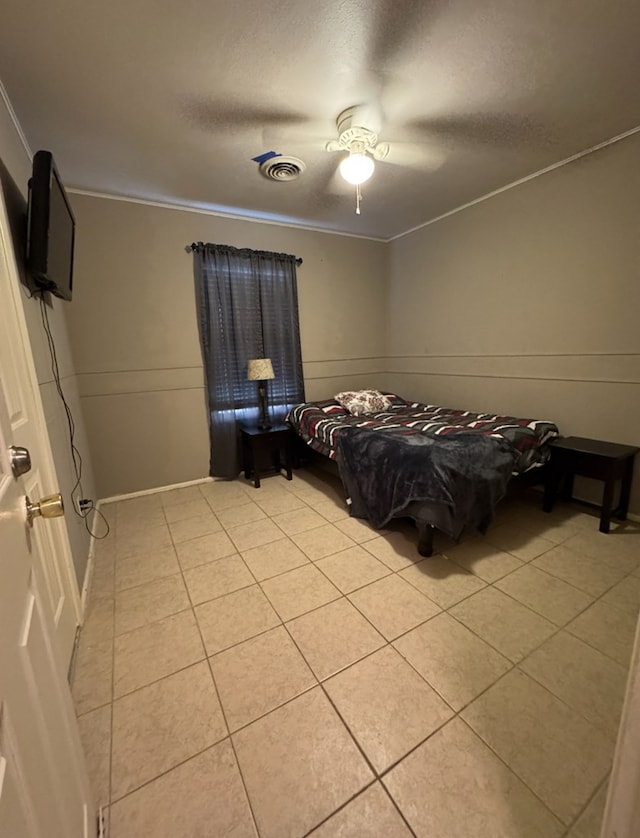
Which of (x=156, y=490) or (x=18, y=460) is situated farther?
(x=156, y=490)

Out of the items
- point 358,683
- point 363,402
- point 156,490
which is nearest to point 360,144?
point 363,402

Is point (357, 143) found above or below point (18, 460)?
Answer: above

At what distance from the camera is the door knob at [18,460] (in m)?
0.63

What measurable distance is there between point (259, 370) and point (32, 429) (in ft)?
6.21

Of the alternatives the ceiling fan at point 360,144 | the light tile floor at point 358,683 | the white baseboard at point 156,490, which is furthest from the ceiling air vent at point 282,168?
the white baseboard at point 156,490

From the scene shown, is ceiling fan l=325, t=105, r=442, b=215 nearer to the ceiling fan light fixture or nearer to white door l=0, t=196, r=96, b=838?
the ceiling fan light fixture

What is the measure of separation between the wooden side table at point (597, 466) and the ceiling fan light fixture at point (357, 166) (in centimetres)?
220

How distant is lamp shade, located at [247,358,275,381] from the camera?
308 centimetres

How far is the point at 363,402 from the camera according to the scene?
3400 mm

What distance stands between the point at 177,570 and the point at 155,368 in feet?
5.82

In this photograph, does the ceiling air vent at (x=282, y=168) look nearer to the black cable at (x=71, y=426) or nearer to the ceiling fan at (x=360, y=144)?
the ceiling fan at (x=360, y=144)

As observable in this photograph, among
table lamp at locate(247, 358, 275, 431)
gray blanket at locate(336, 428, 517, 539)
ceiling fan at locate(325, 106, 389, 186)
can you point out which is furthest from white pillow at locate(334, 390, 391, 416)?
ceiling fan at locate(325, 106, 389, 186)

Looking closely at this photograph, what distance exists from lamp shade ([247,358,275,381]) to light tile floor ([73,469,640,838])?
1.50 metres

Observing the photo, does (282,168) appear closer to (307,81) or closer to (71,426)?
(307,81)
